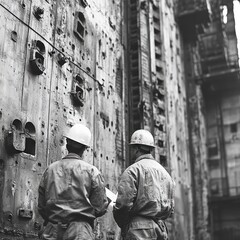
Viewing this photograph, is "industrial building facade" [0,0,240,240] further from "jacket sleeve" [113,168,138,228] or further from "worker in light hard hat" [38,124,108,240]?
"jacket sleeve" [113,168,138,228]

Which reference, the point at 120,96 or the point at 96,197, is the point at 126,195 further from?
the point at 120,96

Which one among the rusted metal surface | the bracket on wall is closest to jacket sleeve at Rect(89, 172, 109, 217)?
the rusted metal surface

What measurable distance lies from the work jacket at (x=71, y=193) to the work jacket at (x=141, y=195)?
33cm

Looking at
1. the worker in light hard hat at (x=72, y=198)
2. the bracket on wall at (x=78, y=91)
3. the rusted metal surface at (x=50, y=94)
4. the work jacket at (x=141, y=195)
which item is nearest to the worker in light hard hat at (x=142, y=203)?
the work jacket at (x=141, y=195)

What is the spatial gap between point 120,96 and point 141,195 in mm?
4985

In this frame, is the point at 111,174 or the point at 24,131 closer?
the point at 24,131

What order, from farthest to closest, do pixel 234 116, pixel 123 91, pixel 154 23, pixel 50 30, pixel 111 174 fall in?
1. pixel 234 116
2. pixel 154 23
3. pixel 123 91
4. pixel 111 174
5. pixel 50 30

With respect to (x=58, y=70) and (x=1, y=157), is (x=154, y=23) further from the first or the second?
(x=1, y=157)

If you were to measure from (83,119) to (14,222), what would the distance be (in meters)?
2.74

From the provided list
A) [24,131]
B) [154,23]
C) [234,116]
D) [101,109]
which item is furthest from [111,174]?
[234,116]

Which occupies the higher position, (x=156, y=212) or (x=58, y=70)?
(x=58, y=70)

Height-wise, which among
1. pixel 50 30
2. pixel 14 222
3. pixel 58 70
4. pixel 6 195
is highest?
pixel 50 30

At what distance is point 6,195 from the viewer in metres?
5.19

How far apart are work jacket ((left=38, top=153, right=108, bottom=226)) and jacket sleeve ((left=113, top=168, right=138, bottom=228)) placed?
286 millimetres
